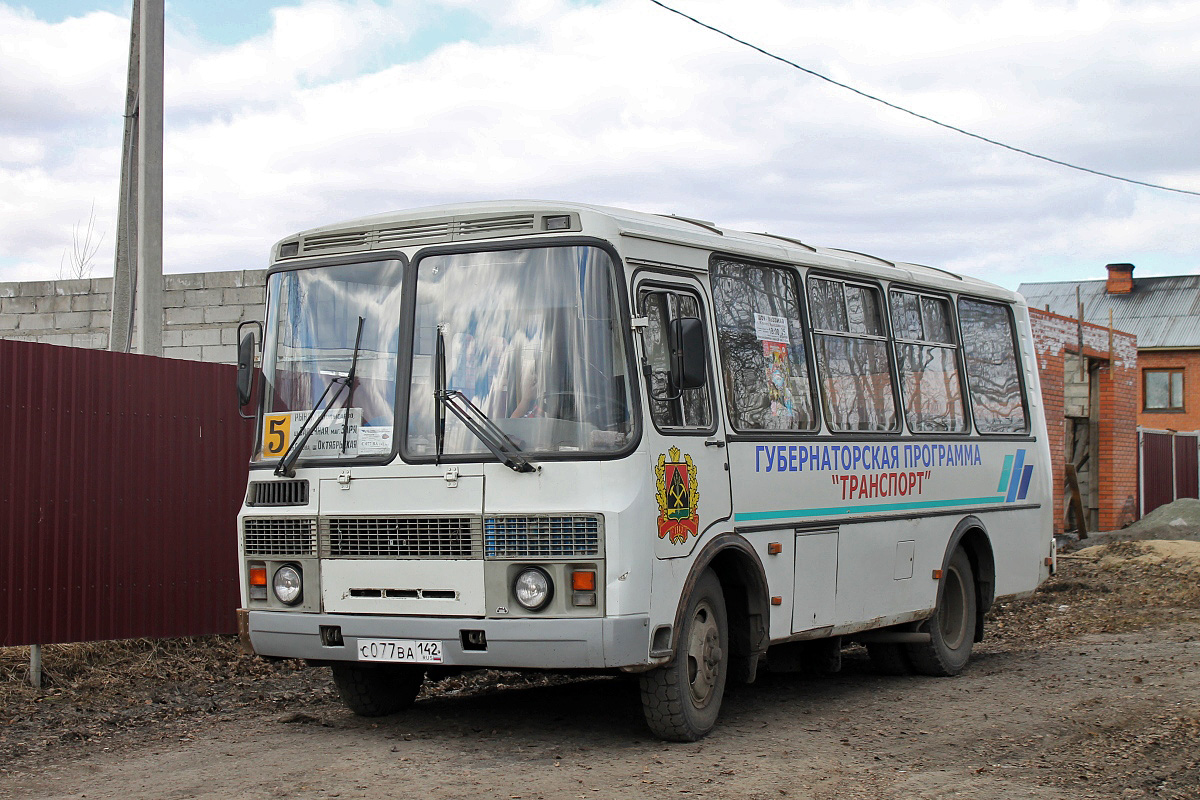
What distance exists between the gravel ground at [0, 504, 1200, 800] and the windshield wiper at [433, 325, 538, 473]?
1.49 meters

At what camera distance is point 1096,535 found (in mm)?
23625

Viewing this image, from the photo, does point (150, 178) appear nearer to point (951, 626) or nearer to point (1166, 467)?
point (951, 626)

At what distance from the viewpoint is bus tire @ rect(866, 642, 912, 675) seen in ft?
34.4

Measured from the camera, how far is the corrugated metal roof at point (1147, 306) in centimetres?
4931

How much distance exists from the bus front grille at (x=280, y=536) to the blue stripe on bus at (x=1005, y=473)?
5.94 meters

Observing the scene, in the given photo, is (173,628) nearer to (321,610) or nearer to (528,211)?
(321,610)

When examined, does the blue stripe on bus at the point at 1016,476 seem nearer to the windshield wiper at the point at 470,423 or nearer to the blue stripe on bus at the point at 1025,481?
the blue stripe on bus at the point at 1025,481

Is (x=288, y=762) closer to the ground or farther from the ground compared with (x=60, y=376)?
closer to the ground

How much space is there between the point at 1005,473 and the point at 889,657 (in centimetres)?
187

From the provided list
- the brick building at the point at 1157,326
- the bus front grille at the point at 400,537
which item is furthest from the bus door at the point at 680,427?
the brick building at the point at 1157,326

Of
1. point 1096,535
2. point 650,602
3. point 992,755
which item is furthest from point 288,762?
point 1096,535

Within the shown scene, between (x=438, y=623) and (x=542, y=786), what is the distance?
3.48ft

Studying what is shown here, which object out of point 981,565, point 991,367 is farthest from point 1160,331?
point 981,565

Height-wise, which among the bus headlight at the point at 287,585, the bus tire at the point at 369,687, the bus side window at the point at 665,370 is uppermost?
the bus side window at the point at 665,370
